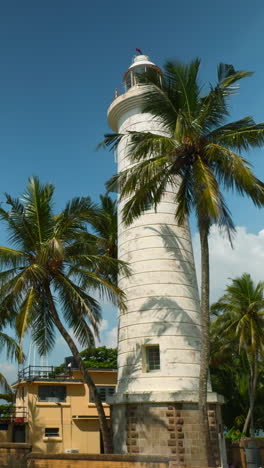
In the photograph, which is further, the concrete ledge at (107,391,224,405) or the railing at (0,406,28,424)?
the railing at (0,406,28,424)

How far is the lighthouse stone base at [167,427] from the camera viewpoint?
679 inches

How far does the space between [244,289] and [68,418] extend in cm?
1382

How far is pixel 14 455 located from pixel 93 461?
3.50 meters

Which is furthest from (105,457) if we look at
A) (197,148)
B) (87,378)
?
(197,148)

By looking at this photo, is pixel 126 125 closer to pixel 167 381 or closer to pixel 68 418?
pixel 167 381

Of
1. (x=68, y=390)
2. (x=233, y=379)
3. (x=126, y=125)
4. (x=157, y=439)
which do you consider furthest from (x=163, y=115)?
(x=233, y=379)

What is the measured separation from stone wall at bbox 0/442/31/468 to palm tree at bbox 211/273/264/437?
52.6 feet

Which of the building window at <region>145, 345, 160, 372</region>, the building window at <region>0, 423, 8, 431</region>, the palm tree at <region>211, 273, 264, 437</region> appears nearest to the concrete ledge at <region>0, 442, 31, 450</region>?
the building window at <region>145, 345, 160, 372</region>

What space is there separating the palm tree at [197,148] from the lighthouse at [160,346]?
2008 millimetres

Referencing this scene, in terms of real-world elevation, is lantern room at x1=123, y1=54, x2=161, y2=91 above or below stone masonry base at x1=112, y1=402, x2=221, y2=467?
above

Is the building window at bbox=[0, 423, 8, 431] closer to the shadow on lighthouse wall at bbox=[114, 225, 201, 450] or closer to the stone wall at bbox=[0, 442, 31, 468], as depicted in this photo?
the shadow on lighthouse wall at bbox=[114, 225, 201, 450]

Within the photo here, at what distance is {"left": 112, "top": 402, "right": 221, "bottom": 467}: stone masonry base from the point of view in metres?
17.2

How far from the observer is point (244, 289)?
105 ft

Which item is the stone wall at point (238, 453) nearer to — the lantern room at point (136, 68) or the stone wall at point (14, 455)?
the stone wall at point (14, 455)
